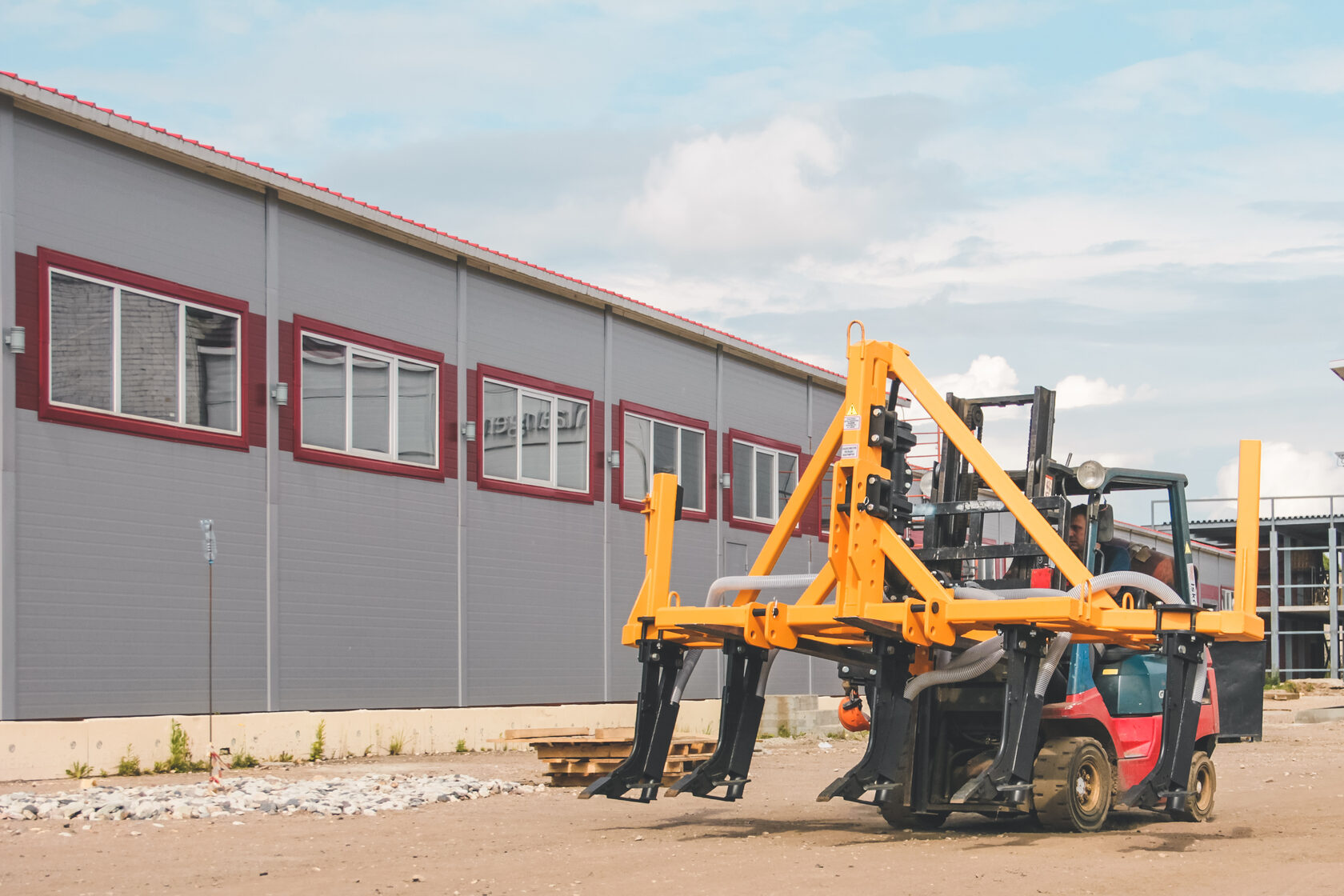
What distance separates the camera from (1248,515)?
37.2ft

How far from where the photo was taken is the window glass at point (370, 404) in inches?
802

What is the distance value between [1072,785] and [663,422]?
16.5 metres

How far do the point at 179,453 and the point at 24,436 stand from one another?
2058mm

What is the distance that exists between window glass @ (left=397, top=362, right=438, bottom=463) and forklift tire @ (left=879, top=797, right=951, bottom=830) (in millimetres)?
11278

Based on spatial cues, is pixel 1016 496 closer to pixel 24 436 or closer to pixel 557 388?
pixel 24 436

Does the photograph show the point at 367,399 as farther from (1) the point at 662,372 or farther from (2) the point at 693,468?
(2) the point at 693,468

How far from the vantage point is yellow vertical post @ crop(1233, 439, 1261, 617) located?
11.2m

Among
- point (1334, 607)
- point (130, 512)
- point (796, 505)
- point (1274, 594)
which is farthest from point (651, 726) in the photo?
point (1274, 594)

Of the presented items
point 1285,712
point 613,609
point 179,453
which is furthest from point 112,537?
point 1285,712

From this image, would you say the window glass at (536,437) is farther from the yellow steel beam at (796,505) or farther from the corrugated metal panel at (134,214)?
the yellow steel beam at (796,505)

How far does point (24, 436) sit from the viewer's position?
1598 cm

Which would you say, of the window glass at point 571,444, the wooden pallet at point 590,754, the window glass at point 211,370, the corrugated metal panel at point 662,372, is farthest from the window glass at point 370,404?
the wooden pallet at point 590,754

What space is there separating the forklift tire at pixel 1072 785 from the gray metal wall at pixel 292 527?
34.5 ft

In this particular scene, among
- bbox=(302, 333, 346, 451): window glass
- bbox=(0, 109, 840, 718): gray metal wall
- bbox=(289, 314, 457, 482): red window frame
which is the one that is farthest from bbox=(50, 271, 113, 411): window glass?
bbox=(302, 333, 346, 451): window glass
